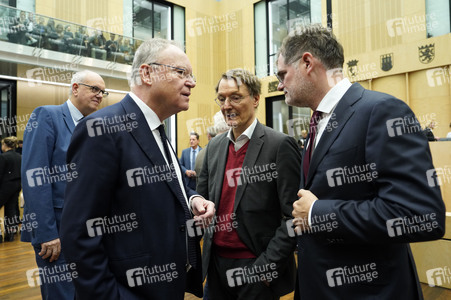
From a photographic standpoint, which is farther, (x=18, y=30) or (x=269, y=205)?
(x=18, y=30)

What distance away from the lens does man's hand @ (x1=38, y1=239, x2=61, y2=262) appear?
2.00 m

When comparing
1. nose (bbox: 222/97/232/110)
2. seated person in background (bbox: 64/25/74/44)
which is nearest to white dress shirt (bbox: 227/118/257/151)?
nose (bbox: 222/97/232/110)

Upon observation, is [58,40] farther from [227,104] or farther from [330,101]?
[330,101]

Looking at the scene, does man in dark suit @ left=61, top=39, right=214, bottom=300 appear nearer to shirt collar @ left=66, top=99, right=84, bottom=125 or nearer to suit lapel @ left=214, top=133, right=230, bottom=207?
suit lapel @ left=214, top=133, right=230, bottom=207

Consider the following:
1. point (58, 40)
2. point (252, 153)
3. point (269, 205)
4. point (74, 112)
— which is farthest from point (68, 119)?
point (58, 40)

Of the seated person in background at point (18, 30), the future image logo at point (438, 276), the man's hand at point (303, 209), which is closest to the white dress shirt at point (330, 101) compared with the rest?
the man's hand at point (303, 209)

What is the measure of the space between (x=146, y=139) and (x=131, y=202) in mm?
257

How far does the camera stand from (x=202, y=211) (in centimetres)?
152

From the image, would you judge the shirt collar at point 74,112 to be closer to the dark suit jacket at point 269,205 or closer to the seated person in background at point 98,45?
the dark suit jacket at point 269,205

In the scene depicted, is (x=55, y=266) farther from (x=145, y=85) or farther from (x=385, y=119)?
(x=385, y=119)

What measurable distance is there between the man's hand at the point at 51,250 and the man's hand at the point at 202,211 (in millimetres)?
1032

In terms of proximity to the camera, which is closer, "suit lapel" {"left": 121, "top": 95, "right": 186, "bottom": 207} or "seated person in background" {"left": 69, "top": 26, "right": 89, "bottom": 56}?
"suit lapel" {"left": 121, "top": 95, "right": 186, "bottom": 207}

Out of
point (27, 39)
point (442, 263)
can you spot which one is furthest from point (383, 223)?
point (27, 39)

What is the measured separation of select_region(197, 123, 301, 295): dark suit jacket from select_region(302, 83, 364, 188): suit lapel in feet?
1.45
